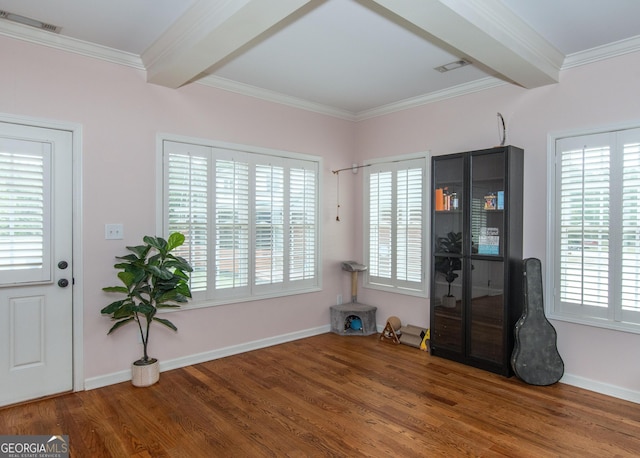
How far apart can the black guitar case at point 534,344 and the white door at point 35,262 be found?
379 cm

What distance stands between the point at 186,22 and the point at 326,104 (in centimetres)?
235

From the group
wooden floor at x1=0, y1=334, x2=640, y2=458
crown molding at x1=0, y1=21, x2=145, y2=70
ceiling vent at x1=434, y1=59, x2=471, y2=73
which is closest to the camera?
wooden floor at x1=0, y1=334, x2=640, y2=458

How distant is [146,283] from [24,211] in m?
1.07

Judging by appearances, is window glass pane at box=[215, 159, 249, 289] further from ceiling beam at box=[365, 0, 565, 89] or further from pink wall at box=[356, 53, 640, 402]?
ceiling beam at box=[365, 0, 565, 89]

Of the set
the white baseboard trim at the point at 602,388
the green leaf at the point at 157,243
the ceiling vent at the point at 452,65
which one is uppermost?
the ceiling vent at the point at 452,65

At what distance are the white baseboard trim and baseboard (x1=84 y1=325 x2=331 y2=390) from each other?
2632 mm

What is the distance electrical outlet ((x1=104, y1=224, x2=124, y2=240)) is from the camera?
11.1 feet

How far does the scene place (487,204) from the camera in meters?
3.76

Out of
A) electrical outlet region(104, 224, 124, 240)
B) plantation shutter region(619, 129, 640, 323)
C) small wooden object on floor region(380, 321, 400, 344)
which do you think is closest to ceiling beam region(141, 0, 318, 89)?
electrical outlet region(104, 224, 124, 240)

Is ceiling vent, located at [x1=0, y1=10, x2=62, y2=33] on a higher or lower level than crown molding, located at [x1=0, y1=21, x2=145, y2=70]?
higher

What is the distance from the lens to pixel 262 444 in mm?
2512

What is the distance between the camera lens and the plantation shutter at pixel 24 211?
117 inches

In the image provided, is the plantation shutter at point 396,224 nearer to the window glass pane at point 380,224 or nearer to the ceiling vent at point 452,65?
the window glass pane at point 380,224

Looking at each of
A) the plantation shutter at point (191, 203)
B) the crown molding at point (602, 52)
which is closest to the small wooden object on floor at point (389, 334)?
the plantation shutter at point (191, 203)
